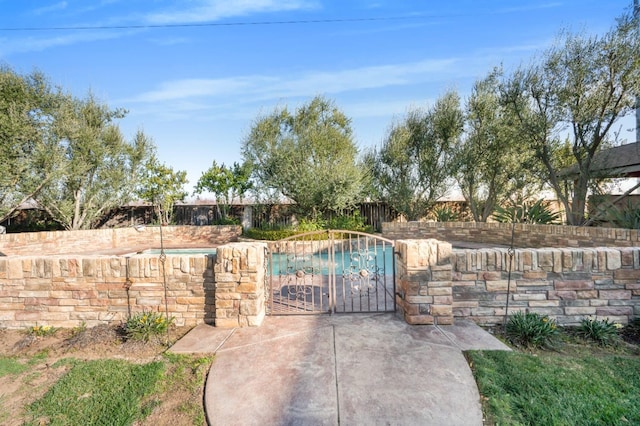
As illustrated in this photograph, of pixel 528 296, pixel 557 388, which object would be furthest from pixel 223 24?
pixel 557 388

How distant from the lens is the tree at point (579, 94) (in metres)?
8.35

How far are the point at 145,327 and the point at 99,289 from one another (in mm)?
1045

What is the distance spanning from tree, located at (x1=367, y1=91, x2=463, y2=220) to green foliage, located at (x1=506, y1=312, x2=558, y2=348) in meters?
11.9

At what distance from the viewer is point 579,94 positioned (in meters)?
9.00

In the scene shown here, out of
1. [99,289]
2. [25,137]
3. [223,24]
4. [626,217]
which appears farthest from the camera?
[25,137]

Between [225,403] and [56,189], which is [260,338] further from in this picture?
[56,189]

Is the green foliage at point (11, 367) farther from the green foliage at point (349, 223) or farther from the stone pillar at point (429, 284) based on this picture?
the green foliage at point (349, 223)

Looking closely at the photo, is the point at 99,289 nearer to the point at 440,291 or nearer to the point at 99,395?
the point at 99,395

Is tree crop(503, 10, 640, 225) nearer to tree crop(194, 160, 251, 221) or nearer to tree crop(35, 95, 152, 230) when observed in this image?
tree crop(194, 160, 251, 221)

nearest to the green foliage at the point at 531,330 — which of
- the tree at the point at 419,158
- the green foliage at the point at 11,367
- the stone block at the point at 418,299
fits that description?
the stone block at the point at 418,299

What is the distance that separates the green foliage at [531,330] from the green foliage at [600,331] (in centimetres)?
30

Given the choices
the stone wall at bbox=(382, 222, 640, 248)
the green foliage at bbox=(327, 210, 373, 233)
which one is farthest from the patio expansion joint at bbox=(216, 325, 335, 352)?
the green foliage at bbox=(327, 210, 373, 233)

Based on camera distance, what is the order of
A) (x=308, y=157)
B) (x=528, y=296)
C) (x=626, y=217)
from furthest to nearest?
(x=308, y=157) < (x=626, y=217) < (x=528, y=296)

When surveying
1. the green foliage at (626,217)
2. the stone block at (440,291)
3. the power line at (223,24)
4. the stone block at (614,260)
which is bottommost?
the stone block at (440,291)
